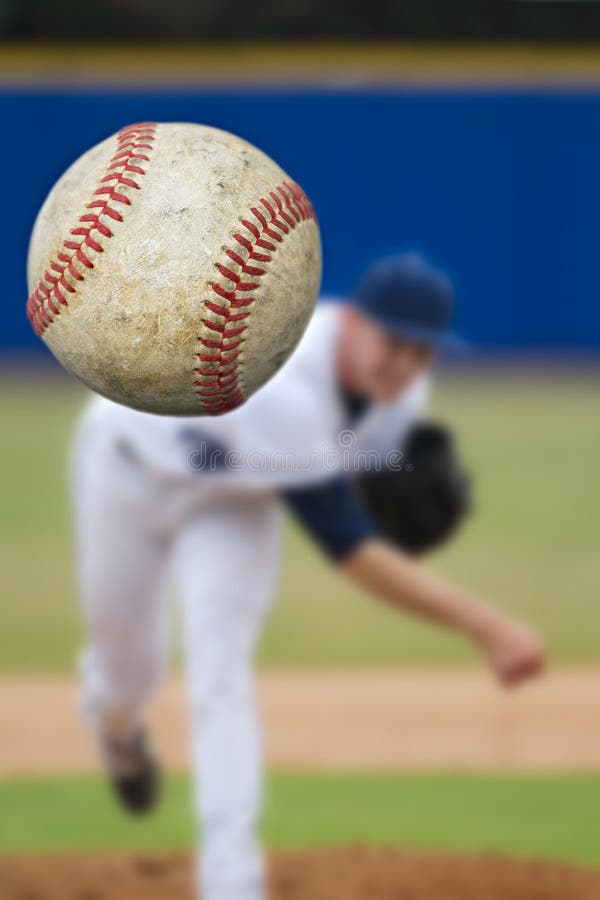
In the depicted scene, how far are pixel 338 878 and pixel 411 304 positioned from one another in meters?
1.09

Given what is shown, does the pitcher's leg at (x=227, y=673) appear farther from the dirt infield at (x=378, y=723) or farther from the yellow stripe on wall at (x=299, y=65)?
the yellow stripe on wall at (x=299, y=65)

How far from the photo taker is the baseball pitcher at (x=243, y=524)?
1.94 m

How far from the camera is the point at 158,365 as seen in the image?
1.30 m

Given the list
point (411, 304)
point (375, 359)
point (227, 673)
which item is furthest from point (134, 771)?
point (411, 304)

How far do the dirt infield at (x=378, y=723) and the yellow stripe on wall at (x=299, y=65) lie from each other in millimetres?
4908

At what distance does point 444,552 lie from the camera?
4.75 m

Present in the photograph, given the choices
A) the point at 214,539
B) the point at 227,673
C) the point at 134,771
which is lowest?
the point at 134,771

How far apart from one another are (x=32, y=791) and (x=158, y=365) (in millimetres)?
1750

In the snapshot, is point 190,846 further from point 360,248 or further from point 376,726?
point 360,248

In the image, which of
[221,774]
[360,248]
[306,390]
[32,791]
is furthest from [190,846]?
[360,248]

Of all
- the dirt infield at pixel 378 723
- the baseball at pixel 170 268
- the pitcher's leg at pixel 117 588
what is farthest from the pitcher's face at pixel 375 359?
the dirt infield at pixel 378 723

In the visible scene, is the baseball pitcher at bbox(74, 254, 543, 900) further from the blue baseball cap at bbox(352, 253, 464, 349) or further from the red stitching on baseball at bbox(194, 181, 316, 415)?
the red stitching on baseball at bbox(194, 181, 316, 415)

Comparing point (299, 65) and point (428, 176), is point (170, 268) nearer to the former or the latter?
point (299, 65)

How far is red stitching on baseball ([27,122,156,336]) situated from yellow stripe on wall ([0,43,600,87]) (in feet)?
20.8
